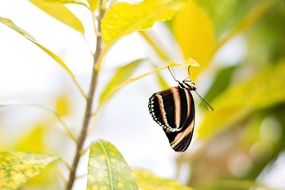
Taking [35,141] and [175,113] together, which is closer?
[175,113]

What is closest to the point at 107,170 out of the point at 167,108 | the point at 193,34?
the point at 167,108

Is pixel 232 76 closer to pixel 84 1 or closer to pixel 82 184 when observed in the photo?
pixel 82 184

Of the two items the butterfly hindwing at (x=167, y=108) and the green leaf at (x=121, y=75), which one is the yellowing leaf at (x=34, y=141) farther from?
the butterfly hindwing at (x=167, y=108)

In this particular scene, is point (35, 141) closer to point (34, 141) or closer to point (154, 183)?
point (34, 141)

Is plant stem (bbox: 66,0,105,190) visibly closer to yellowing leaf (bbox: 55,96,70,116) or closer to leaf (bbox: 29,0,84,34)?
leaf (bbox: 29,0,84,34)

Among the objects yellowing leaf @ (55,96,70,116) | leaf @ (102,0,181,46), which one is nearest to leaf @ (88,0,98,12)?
leaf @ (102,0,181,46)

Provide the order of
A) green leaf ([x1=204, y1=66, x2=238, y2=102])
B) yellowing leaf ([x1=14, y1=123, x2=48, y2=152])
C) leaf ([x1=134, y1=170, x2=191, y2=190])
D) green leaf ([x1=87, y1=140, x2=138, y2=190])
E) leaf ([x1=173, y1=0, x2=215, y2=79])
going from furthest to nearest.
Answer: green leaf ([x1=204, y1=66, x2=238, y2=102]) < yellowing leaf ([x1=14, y1=123, x2=48, y2=152]) < leaf ([x1=173, y1=0, x2=215, y2=79]) < leaf ([x1=134, y1=170, x2=191, y2=190]) < green leaf ([x1=87, y1=140, x2=138, y2=190])
